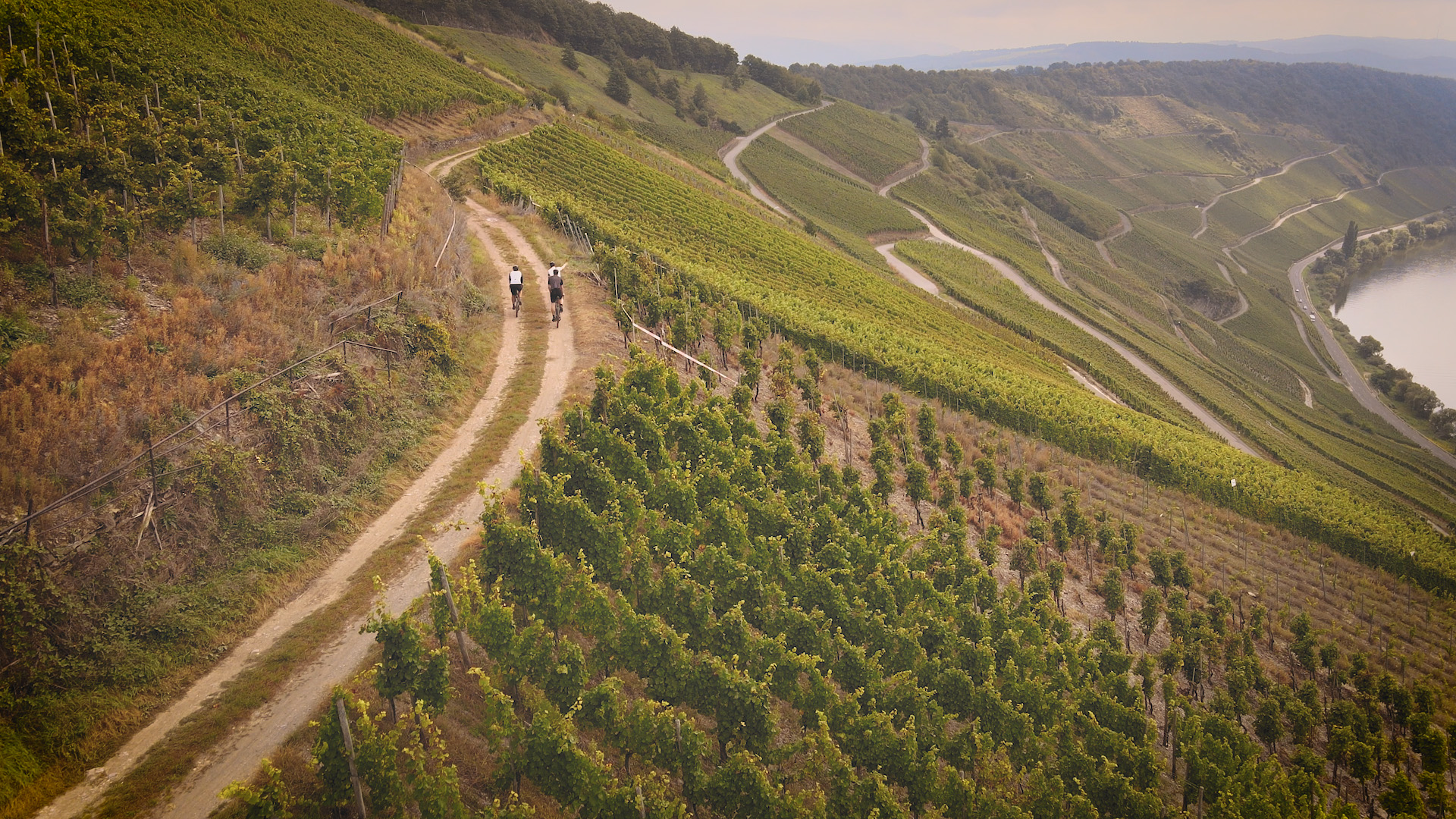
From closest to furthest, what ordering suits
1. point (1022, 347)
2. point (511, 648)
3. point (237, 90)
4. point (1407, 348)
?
point (511, 648) → point (237, 90) → point (1022, 347) → point (1407, 348)

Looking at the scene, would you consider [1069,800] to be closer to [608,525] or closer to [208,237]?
[608,525]

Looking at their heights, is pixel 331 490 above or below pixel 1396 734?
above

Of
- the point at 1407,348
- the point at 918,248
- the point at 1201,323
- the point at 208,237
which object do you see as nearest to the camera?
the point at 208,237

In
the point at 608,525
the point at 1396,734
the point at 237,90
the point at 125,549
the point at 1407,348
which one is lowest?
the point at 1396,734

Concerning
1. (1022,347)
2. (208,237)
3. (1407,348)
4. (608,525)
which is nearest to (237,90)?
(208,237)

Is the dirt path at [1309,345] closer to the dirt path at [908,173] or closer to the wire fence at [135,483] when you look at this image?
the dirt path at [908,173]
